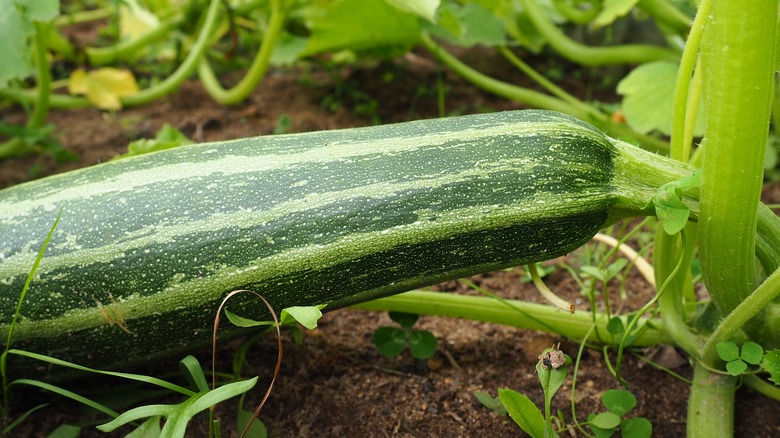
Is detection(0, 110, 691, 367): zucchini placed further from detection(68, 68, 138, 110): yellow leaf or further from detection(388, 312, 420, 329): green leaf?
detection(68, 68, 138, 110): yellow leaf

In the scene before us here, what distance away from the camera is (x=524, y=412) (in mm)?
1256

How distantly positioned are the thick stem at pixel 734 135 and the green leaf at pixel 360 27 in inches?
60.0

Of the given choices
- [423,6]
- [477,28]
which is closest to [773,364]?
[423,6]

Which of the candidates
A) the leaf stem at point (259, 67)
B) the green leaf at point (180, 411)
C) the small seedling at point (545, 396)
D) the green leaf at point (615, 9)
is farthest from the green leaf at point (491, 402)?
the leaf stem at point (259, 67)

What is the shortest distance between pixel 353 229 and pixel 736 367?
0.77m

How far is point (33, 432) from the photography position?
4.83ft

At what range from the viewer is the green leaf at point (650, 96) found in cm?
228

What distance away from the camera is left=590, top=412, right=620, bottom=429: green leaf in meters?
1.36

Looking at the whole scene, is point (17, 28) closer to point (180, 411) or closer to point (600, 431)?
point (180, 411)

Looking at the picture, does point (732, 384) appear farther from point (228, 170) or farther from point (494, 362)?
point (228, 170)

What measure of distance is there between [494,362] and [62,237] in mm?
1008

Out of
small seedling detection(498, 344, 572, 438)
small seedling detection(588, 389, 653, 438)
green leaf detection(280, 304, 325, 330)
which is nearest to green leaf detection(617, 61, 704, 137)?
small seedling detection(588, 389, 653, 438)

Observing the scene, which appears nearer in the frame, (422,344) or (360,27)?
(422,344)

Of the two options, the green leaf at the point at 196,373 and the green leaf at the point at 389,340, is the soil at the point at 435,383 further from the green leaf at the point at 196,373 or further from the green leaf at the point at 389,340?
the green leaf at the point at 196,373
